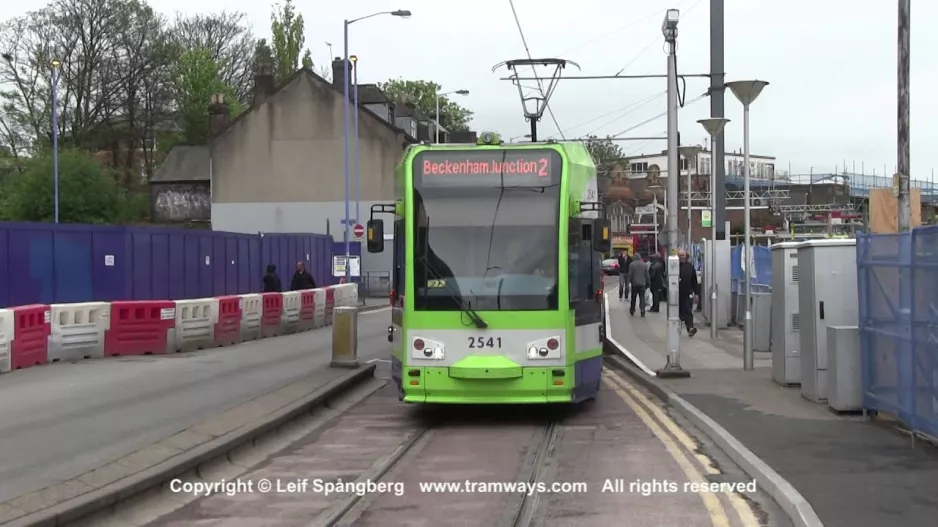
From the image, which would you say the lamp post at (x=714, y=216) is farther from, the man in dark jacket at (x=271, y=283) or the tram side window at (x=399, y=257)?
the man in dark jacket at (x=271, y=283)

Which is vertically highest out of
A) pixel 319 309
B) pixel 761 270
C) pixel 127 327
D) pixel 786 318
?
pixel 761 270

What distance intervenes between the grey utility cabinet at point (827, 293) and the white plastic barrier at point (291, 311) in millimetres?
15384

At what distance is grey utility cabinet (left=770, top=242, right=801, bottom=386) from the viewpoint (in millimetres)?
13633

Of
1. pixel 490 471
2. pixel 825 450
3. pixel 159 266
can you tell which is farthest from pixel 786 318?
pixel 159 266

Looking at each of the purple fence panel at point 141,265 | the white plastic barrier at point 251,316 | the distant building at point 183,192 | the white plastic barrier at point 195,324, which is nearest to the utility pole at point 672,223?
the white plastic barrier at point 195,324

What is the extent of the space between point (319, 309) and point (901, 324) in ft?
65.8

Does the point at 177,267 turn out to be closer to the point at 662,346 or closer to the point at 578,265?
the point at 662,346

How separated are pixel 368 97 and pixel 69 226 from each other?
4192 centimetres

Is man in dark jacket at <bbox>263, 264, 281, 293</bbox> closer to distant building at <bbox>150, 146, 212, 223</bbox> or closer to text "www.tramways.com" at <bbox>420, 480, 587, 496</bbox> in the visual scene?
text "www.tramways.com" at <bbox>420, 480, 587, 496</bbox>

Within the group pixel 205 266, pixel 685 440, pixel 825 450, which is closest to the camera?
pixel 825 450

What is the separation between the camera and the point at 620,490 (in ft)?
26.9

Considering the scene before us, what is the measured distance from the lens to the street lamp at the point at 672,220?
15.0m

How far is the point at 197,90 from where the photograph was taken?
6781 centimetres

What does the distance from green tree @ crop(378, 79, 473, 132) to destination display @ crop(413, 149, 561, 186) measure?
7459 cm
